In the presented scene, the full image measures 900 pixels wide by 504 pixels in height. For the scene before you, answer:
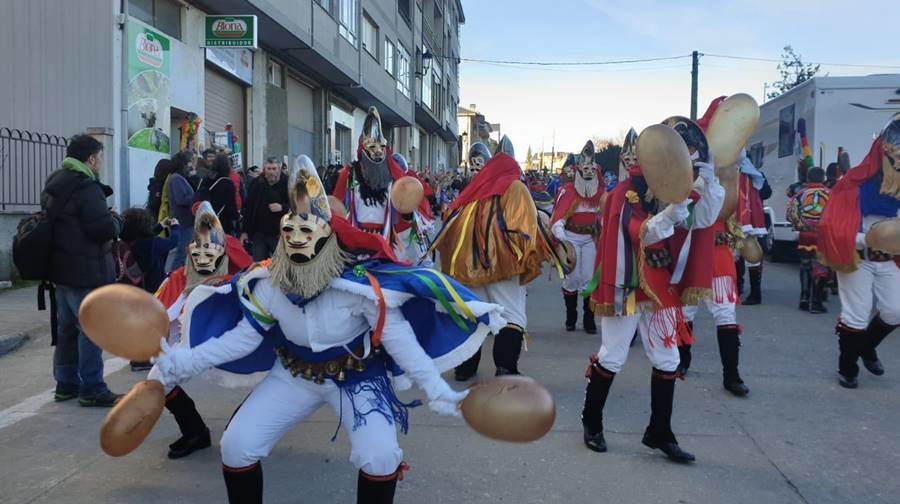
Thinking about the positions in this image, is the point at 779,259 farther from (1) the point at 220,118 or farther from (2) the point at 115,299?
(2) the point at 115,299

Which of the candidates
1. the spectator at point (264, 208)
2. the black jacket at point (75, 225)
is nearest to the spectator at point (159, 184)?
the spectator at point (264, 208)

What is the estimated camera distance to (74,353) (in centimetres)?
514

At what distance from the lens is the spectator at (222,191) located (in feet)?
28.0

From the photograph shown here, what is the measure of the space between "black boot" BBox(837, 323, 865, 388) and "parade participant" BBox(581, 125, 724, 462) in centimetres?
217

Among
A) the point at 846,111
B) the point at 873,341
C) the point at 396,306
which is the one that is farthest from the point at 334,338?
the point at 846,111

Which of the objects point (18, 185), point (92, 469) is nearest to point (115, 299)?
point (92, 469)

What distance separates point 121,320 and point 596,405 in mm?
2744

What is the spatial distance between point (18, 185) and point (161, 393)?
9057 mm

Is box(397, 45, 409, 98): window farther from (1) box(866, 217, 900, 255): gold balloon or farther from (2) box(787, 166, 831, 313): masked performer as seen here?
(1) box(866, 217, 900, 255): gold balloon

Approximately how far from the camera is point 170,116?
1271 centimetres

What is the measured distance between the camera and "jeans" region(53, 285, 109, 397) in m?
4.96

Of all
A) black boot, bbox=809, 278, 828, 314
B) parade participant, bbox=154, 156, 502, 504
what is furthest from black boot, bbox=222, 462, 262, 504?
black boot, bbox=809, 278, 828, 314

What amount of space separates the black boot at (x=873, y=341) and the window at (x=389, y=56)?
23.7 metres

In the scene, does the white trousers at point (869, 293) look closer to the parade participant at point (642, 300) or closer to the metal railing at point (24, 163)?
the parade participant at point (642, 300)
